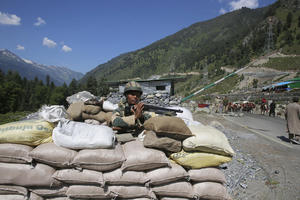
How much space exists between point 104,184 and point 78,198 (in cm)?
45

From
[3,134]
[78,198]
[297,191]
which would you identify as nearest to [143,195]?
[78,198]

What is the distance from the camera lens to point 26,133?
2156mm

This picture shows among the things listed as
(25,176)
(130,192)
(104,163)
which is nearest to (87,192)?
(104,163)

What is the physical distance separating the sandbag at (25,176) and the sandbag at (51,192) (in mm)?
95

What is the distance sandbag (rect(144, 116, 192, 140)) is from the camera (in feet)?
7.57

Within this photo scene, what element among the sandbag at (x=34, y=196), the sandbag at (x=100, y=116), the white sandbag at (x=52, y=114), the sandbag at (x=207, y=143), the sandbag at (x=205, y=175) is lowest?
the sandbag at (x=34, y=196)

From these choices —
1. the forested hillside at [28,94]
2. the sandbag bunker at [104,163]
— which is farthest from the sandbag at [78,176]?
the forested hillside at [28,94]

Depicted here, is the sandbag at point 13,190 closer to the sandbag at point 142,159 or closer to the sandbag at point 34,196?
the sandbag at point 34,196

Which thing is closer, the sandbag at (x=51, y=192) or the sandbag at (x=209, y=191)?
the sandbag at (x=51, y=192)

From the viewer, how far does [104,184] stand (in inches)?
81.4

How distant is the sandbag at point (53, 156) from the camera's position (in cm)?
206

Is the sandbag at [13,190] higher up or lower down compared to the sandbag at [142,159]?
lower down

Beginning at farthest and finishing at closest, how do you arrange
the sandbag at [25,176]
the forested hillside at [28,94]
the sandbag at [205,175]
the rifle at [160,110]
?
the forested hillside at [28,94] < the rifle at [160,110] < the sandbag at [205,175] < the sandbag at [25,176]

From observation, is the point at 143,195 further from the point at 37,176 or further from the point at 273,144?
the point at 273,144
